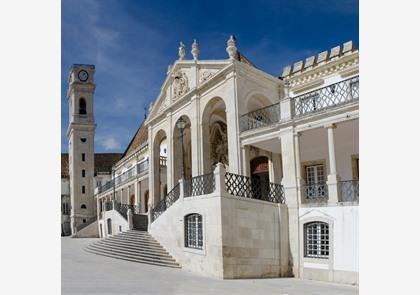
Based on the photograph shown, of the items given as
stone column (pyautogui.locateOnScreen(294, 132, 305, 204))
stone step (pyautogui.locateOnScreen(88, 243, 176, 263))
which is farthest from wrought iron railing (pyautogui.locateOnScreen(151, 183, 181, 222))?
stone column (pyautogui.locateOnScreen(294, 132, 305, 204))

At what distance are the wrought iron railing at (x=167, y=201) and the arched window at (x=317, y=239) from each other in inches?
149

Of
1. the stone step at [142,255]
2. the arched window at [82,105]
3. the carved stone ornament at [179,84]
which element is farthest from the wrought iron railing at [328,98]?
the arched window at [82,105]

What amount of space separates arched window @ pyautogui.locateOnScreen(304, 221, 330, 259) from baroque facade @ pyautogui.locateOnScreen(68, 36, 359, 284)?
2cm

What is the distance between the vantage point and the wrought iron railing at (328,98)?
11070 mm

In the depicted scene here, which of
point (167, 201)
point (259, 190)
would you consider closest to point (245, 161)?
point (259, 190)

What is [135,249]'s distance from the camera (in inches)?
556

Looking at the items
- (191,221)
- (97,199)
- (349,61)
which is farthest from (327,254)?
(97,199)

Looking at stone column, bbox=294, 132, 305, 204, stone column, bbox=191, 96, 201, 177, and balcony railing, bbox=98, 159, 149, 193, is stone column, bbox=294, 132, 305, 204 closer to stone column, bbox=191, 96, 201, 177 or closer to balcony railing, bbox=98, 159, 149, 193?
stone column, bbox=191, 96, 201, 177

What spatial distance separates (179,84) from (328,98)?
604cm

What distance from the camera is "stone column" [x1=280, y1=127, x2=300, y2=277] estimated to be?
11.7 m

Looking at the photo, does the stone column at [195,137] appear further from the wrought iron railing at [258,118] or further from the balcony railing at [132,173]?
the balcony railing at [132,173]

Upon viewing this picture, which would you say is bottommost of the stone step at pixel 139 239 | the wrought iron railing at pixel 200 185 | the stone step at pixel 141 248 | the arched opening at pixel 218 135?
the stone step at pixel 141 248
